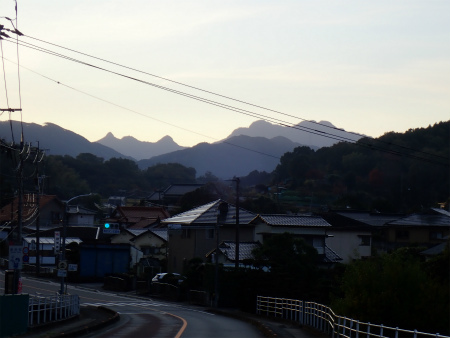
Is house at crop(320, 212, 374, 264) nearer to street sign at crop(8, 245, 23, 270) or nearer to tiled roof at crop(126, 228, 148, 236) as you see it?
tiled roof at crop(126, 228, 148, 236)

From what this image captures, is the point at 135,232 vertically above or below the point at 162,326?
above

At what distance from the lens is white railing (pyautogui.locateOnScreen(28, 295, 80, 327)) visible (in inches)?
949

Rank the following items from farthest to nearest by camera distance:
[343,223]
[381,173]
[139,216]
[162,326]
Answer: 1. [139,216]
2. [343,223]
3. [381,173]
4. [162,326]

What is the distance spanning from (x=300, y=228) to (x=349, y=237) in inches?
387

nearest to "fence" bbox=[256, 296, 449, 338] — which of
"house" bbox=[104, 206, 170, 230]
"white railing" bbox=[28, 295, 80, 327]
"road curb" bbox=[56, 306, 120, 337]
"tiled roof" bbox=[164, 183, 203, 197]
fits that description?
"road curb" bbox=[56, 306, 120, 337]

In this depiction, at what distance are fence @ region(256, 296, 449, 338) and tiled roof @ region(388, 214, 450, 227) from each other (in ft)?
78.9

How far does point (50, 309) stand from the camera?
2591 cm

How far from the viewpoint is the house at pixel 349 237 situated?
59.9m

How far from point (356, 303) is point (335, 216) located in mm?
42750

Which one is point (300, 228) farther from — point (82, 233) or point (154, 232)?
point (82, 233)

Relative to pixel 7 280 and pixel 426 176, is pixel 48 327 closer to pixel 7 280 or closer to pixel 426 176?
pixel 7 280

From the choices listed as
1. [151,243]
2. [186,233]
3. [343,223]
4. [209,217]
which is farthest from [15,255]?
[151,243]

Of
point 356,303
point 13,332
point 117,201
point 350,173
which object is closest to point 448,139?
point 350,173

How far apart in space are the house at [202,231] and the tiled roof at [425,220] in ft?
43.2
